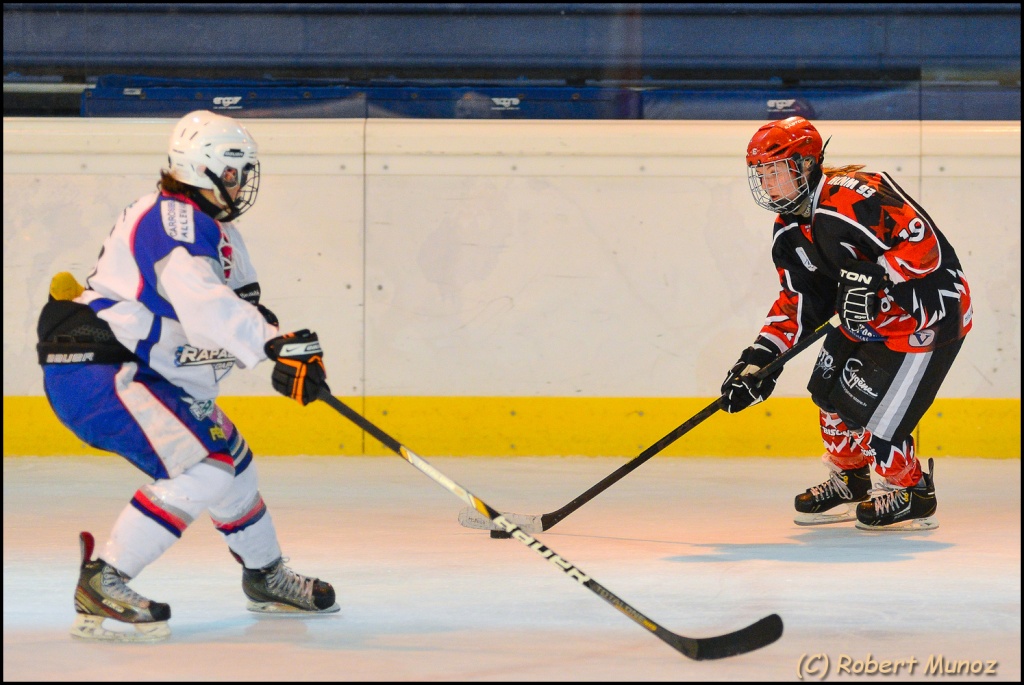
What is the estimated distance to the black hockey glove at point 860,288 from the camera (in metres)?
3.23

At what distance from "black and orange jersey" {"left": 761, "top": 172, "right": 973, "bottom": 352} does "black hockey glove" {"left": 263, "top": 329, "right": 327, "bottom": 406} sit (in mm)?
1552

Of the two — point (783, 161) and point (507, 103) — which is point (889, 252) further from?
point (507, 103)

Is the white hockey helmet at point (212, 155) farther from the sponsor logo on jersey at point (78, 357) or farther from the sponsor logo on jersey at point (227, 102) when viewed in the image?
the sponsor logo on jersey at point (227, 102)

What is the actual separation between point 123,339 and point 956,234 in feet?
11.9

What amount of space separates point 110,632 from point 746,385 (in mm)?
1728

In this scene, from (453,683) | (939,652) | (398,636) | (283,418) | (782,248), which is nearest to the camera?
(453,683)

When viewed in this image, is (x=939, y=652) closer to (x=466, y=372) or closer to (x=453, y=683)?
(x=453, y=683)

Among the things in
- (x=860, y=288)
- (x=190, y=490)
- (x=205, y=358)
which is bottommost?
(x=190, y=490)

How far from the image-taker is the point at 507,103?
5.19 meters

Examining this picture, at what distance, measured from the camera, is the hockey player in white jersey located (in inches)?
89.7

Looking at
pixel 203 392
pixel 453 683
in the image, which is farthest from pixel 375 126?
pixel 453 683

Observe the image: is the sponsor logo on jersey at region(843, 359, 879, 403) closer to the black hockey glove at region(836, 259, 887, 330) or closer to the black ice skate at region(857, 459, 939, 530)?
the black hockey glove at region(836, 259, 887, 330)

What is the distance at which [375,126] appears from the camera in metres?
5.06

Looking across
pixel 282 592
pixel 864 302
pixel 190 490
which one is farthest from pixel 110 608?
pixel 864 302
